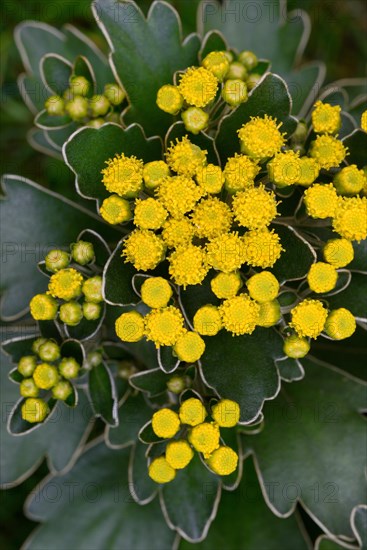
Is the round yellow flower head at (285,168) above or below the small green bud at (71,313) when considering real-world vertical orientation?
above

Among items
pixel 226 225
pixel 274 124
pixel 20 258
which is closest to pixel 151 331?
pixel 226 225

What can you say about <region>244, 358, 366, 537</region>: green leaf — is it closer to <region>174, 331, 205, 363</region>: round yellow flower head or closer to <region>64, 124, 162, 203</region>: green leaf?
<region>174, 331, 205, 363</region>: round yellow flower head

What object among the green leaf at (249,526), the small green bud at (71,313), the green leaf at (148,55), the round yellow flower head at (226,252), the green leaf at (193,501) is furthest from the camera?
the green leaf at (249,526)

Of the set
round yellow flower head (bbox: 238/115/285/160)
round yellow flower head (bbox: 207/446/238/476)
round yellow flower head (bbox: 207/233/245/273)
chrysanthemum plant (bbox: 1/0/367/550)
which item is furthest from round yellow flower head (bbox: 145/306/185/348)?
round yellow flower head (bbox: 238/115/285/160)

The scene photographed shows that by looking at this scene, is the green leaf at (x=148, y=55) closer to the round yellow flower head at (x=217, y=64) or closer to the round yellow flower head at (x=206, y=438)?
the round yellow flower head at (x=217, y=64)

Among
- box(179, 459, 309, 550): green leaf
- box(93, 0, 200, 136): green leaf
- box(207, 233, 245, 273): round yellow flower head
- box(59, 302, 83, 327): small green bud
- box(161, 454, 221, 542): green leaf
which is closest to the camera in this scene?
box(207, 233, 245, 273): round yellow flower head

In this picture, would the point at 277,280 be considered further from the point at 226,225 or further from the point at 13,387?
the point at 13,387

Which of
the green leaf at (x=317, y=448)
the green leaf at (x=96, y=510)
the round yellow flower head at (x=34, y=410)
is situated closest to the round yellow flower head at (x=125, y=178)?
the round yellow flower head at (x=34, y=410)
